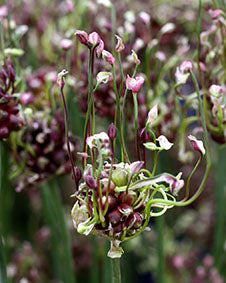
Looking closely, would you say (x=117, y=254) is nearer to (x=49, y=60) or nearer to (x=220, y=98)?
(x=220, y=98)

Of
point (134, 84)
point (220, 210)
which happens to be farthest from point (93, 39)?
point (220, 210)

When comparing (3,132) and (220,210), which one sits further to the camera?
(220,210)

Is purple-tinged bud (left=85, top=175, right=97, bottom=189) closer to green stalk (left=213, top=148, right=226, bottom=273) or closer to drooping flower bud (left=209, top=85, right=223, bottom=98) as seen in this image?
drooping flower bud (left=209, top=85, right=223, bottom=98)

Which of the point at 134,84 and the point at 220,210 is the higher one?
the point at 134,84

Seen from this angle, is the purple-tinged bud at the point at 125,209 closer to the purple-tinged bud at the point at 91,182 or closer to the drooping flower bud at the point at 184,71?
the purple-tinged bud at the point at 91,182

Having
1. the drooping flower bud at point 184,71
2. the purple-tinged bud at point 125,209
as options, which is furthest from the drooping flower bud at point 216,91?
the purple-tinged bud at point 125,209

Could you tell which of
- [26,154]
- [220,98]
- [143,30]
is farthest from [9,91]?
[143,30]

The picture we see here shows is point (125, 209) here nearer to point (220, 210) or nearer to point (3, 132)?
point (3, 132)

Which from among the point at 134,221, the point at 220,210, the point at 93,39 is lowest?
the point at 220,210

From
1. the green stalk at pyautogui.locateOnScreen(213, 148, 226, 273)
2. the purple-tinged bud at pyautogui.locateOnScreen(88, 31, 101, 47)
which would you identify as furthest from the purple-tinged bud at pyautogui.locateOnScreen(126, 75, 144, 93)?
the green stalk at pyautogui.locateOnScreen(213, 148, 226, 273)
